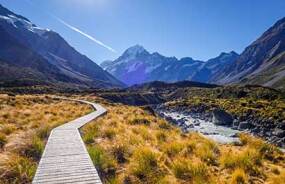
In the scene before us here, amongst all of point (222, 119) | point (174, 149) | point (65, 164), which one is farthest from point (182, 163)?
point (222, 119)

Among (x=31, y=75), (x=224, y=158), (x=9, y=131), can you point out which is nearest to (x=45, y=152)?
(x=9, y=131)

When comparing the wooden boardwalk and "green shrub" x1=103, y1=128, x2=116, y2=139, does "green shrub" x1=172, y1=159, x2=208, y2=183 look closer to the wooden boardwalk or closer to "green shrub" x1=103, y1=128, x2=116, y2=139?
the wooden boardwalk

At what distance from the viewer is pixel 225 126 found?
4509cm

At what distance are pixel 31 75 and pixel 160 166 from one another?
193 meters

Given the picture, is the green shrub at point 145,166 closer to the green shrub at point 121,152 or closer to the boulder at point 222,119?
the green shrub at point 121,152

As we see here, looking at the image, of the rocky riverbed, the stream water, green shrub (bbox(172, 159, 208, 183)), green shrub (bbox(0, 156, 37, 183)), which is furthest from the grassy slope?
the rocky riverbed

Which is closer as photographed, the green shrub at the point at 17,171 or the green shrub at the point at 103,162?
the green shrub at the point at 17,171

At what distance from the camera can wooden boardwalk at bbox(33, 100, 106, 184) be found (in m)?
8.32

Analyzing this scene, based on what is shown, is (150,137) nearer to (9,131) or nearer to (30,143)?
(30,143)

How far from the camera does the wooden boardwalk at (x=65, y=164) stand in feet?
27.3

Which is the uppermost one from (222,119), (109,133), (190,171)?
(222,119)

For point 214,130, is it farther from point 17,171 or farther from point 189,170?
point 17,171

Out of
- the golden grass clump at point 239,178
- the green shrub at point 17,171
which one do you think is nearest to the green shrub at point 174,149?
the golden grass clump at point 239,178

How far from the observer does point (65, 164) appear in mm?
9641
